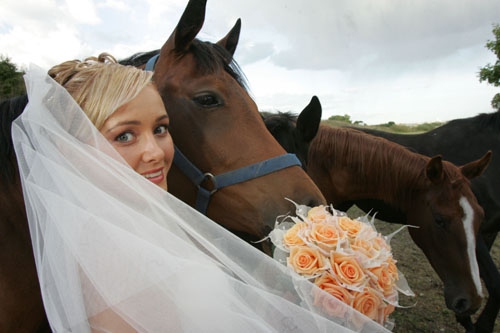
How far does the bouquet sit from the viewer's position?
3.75 ft

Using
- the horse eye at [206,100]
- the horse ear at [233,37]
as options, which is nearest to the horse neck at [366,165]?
the horse ear at [233,37]

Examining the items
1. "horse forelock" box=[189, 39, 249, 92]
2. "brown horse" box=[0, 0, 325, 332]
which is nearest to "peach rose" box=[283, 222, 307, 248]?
"brown horse" box=[0, 0, 325, 332]

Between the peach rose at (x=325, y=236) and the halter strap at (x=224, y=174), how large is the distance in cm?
78

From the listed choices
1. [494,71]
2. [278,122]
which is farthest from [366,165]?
[494,71]

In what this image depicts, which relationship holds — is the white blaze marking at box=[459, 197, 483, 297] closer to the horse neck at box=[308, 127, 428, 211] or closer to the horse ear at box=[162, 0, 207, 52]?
the horse neck at box=[308, 127, 428, 211]

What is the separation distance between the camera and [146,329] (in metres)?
1.06

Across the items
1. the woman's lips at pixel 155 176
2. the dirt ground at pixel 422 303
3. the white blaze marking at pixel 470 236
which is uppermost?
the woman's lips at pixel 155 176

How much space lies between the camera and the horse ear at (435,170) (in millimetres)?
3424

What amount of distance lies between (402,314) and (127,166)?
5046 mm

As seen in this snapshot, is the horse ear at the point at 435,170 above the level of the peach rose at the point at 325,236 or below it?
above

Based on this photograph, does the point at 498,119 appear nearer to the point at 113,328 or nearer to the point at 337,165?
the point at 337,165

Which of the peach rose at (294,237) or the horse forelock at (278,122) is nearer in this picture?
the peach rose at (294,237)

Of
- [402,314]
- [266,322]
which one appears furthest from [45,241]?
[402,314]

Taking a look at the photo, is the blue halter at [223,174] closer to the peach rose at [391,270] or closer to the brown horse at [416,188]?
the peach rose at [391,270]
